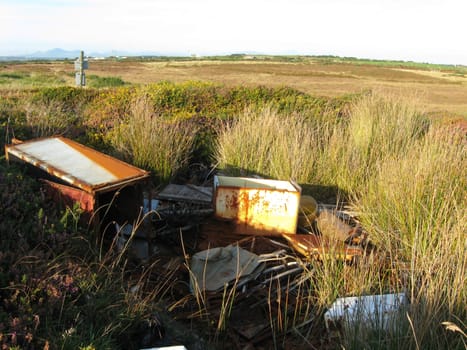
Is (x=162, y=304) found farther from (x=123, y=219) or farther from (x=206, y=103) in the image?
(x=206, y=103)

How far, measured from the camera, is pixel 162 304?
3387 mm

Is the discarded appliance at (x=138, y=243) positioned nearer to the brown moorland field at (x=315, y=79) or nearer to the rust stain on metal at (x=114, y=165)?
the rust stain on metal at (x=114, y=165)

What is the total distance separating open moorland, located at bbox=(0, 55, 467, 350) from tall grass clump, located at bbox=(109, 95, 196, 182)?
0.10ft

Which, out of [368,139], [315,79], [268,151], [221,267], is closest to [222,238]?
[221,267]

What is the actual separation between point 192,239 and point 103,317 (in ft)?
6.79

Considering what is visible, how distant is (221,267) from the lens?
12.8 feet

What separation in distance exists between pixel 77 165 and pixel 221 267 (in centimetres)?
180

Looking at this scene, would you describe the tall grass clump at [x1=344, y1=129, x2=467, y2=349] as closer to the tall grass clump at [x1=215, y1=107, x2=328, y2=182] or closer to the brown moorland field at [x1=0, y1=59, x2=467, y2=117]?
the tall grass clump at [x1=215, y1=107, x2=328, y2=182]

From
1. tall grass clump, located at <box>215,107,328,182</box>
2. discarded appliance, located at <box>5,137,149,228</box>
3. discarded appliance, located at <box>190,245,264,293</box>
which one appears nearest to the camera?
discarded appliance, located at <box>190,245,264,293</box>

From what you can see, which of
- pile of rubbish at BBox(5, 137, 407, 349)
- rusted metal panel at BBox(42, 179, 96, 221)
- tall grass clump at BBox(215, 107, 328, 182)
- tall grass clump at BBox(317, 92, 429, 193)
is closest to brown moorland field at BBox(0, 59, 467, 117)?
tall grass clump at BBox(317, 92, 429, 193)

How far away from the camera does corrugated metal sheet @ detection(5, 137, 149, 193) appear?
3.96 m

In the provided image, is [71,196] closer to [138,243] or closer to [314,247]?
[138,243]

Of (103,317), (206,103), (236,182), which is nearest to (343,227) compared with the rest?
(236,182)

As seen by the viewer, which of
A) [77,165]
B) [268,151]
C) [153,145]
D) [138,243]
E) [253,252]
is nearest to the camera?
[77,165]
